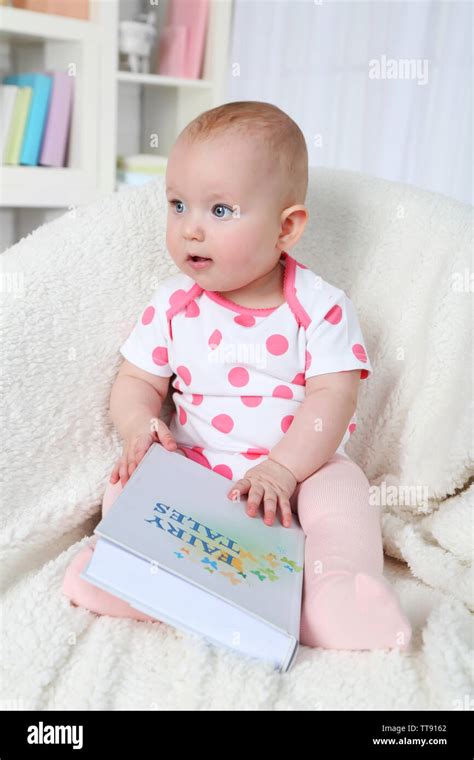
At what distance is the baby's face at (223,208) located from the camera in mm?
850

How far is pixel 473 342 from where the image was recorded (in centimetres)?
97

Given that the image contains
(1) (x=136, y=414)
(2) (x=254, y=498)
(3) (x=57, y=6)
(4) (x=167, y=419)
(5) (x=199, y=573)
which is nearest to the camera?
(5) (x=199, y=573)

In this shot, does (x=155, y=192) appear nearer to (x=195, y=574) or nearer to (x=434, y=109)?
(x=195, y=574)

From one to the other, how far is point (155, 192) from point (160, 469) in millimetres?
423

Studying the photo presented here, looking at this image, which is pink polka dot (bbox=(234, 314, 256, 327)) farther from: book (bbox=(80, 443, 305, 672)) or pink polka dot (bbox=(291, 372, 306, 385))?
book (bbox=(80, 443, 305, 672))

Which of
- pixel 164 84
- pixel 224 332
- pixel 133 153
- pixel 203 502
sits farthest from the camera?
pixel 133 153

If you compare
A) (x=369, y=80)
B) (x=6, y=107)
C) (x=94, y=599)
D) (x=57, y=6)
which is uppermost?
(x=57, y=6)

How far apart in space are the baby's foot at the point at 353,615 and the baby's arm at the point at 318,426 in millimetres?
161

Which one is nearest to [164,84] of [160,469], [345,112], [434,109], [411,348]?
[345,112]

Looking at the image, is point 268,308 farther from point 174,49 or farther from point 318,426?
point 174,49

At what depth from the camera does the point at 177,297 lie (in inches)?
38.1

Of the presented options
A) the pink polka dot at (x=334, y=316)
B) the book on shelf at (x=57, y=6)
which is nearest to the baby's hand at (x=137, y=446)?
the pink polka dot at (x=334, y=316)

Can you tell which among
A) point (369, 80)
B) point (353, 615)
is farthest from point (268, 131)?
point (369, 80)

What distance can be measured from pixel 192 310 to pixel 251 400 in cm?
13
